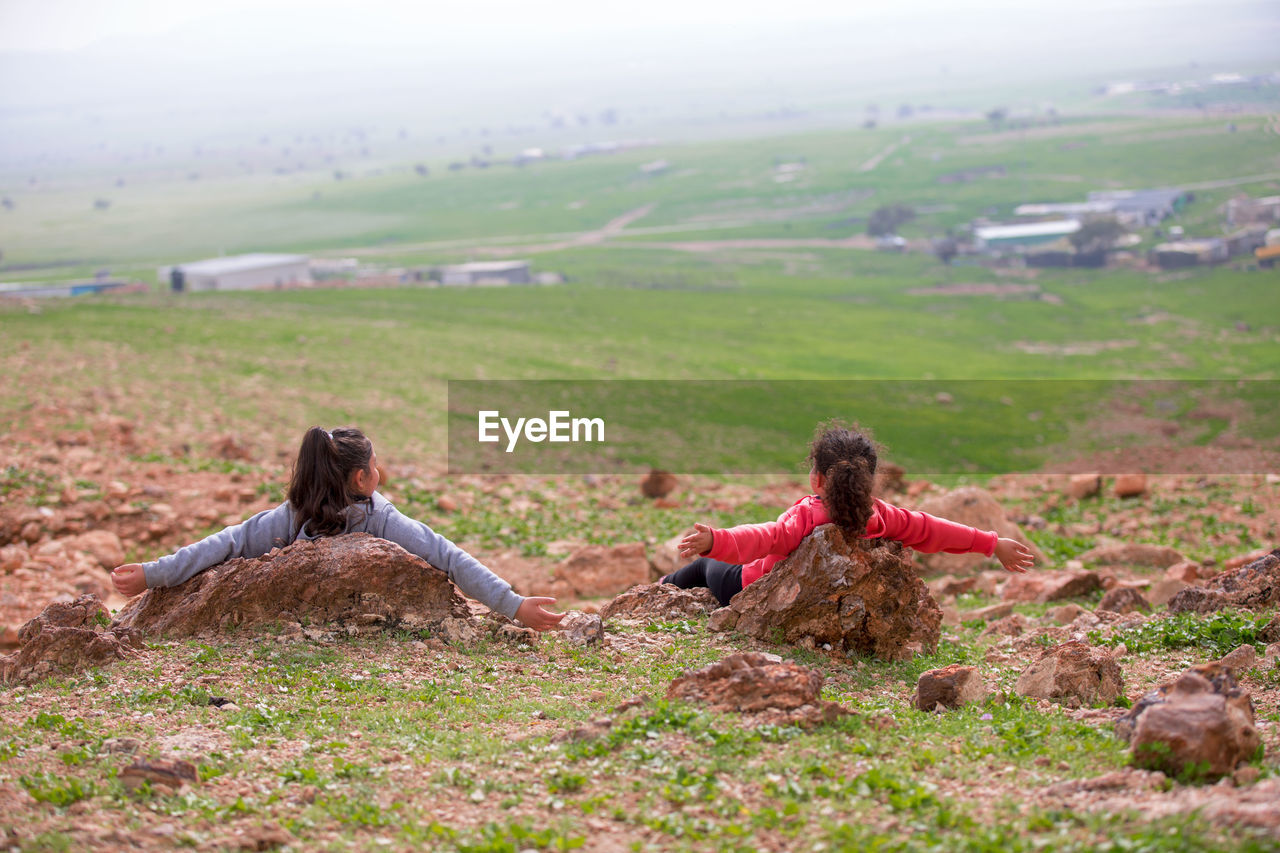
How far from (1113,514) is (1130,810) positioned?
13.4 meters

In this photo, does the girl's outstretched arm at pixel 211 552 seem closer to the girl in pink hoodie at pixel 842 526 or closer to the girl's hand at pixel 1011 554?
the girl in pink hoodie at pixel 842 526

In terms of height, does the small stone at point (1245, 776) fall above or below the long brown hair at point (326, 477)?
below

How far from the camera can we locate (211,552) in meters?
6.70

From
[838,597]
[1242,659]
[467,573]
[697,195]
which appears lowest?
[1242,659]

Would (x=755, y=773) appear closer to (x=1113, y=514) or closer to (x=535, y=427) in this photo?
(x=1113, y=514)

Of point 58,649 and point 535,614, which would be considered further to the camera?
point 535,614

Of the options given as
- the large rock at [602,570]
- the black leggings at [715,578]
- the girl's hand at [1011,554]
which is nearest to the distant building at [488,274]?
the large rock at [602,570]

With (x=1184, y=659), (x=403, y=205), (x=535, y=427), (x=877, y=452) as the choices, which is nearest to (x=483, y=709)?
(x=877, y=452)

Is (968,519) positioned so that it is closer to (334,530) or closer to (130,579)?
(334,530)

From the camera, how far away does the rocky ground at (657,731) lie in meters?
4.11

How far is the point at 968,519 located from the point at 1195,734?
9.65 meters

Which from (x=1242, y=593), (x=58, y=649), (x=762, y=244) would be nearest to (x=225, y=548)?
(x=58, y=649)

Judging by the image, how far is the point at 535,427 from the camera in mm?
29391

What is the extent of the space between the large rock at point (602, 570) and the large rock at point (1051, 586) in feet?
13.9
